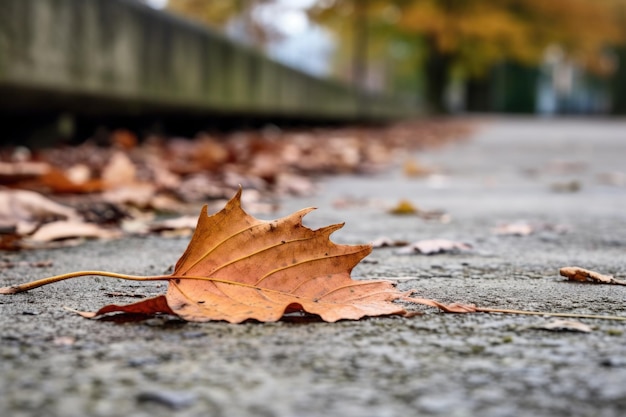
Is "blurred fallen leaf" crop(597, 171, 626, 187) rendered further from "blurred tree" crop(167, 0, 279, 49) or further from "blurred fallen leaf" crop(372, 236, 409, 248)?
"blurred tree" crop(167, 0, 279, 49)

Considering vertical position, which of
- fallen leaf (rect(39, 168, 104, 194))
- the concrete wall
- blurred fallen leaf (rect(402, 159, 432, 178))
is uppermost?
the concrete wall

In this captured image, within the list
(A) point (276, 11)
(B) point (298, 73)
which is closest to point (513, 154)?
(B) point (298, 73)

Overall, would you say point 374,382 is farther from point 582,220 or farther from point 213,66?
point 213,66

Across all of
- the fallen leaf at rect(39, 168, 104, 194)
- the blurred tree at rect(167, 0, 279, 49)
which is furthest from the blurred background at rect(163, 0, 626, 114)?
the fallen leaf at rect(39, 168, 104, 194)

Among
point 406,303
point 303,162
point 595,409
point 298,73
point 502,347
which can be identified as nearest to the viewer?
point 595,409

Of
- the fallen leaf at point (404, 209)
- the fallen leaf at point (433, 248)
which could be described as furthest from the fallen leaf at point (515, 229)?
the fallen leaf at point (404, 209)

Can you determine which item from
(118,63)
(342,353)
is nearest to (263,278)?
(342,353)

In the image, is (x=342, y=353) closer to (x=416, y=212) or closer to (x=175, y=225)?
(x=175, y=225)
